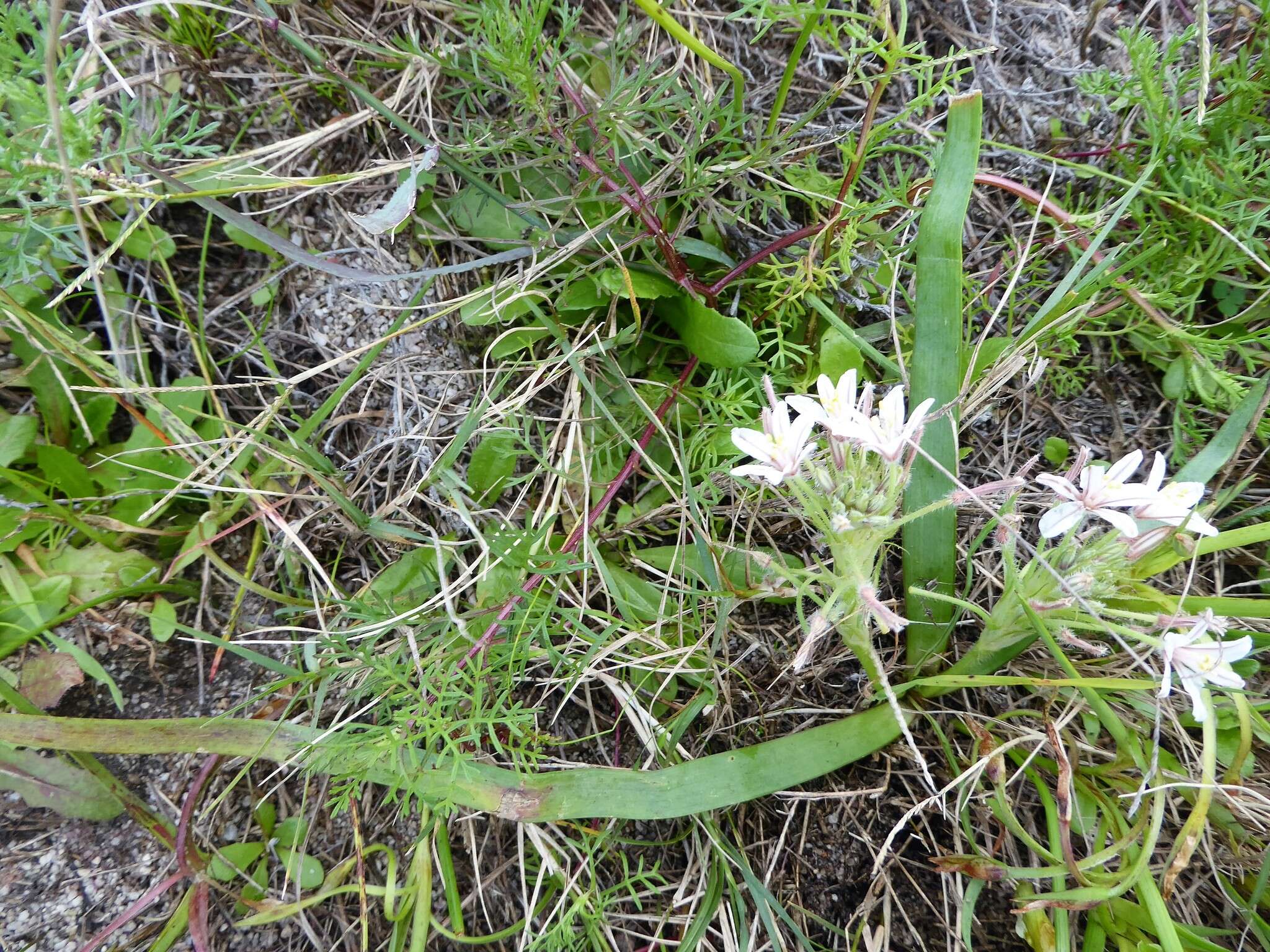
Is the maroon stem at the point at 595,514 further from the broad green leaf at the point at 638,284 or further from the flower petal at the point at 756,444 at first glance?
the flower petal at the point at 756,444

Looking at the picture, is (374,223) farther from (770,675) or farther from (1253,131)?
(1253,131)

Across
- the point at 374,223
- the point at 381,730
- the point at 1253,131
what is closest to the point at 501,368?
the point at 374,223

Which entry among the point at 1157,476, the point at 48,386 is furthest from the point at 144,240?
the point at 1157,476

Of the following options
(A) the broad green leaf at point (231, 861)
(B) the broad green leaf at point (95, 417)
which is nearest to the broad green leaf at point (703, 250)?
(B) the broad green leaf at point (95, 417)

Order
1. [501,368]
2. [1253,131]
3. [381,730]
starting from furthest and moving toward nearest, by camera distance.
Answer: [501,368] → [1253,131] → [381,730]

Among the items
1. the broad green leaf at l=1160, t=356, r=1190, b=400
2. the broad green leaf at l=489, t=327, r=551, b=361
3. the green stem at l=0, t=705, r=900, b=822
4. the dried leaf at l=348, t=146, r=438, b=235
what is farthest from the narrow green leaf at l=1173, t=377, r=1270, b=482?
the dried leaf at l=348, t=146, r=438, b=235

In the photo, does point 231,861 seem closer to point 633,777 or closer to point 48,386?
point 633,777
